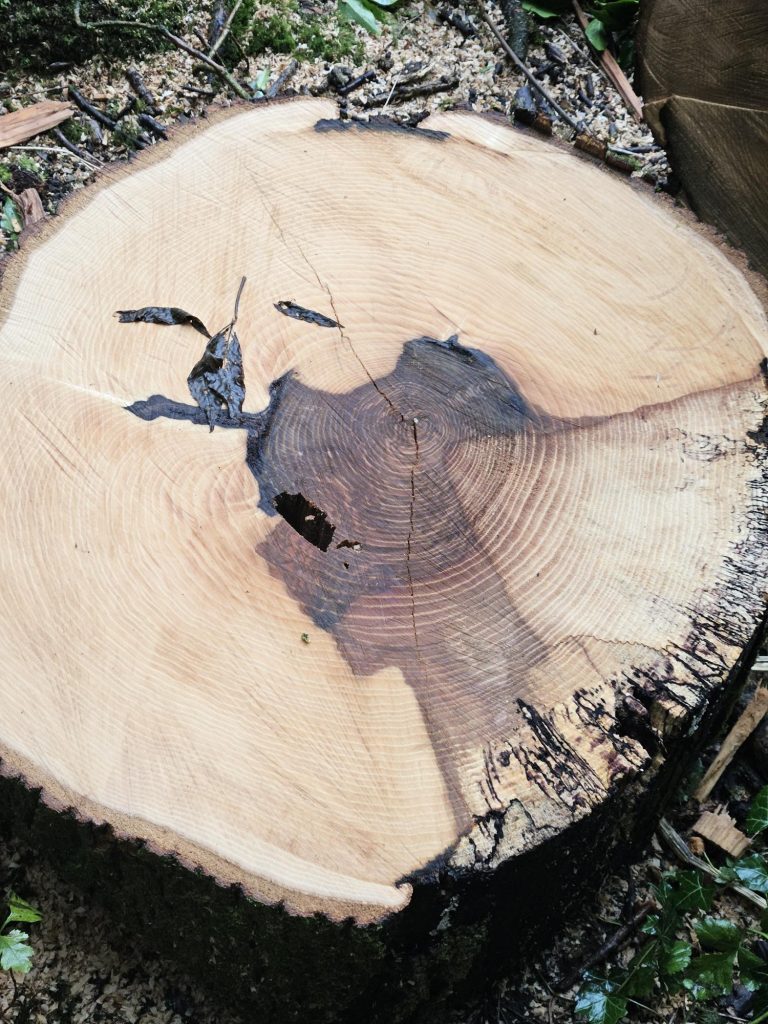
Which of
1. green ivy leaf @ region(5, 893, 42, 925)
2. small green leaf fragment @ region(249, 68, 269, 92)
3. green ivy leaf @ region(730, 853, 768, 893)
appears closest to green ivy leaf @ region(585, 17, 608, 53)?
small green leaf fragment @ region(249, 68, 269, 92)

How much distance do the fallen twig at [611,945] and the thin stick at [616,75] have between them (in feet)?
8.16

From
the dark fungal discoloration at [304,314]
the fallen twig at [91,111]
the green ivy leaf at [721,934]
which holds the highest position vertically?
the dark fungal discoloration at [304,314]

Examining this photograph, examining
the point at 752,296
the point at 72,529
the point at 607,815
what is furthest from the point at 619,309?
the point at 72,529

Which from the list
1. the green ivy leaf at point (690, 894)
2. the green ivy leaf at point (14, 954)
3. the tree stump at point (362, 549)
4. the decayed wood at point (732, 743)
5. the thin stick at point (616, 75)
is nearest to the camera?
the tree stump at point (362, 549)

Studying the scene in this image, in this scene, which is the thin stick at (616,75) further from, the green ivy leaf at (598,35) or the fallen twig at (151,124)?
the fallen twig at (151,124)

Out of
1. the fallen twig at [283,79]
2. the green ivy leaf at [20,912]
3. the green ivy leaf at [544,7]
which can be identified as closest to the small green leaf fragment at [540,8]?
the green ivy leaf at [544,7]

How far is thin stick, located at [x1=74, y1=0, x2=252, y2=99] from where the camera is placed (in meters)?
3.19

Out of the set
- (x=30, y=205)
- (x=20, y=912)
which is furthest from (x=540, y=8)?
(x=20, y=912)

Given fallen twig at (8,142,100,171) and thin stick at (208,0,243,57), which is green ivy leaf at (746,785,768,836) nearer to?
fallen twig at (8,142,100,171)

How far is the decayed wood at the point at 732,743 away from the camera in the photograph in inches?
83.7

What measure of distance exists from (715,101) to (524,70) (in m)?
0.96

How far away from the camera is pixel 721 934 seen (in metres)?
1.69

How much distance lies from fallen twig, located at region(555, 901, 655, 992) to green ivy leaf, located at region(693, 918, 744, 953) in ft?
0.87

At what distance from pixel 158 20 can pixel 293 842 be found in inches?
113
